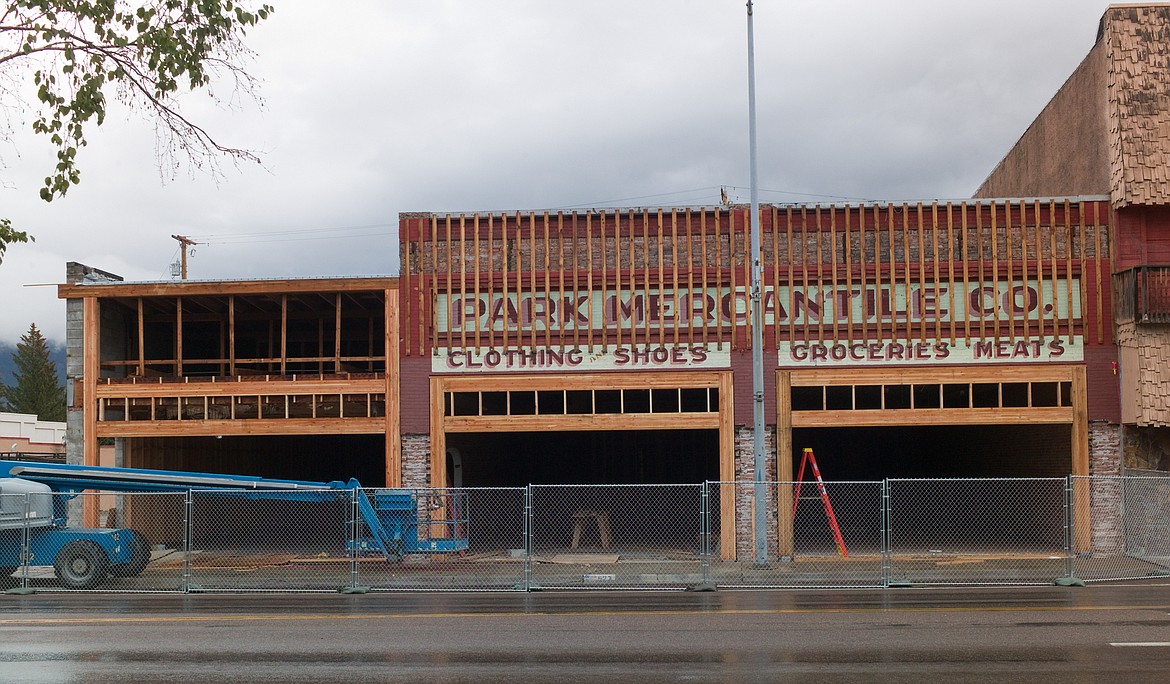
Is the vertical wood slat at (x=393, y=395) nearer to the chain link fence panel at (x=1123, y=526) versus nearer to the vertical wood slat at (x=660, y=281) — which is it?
the vertical wood slat at (x=660, y=281)

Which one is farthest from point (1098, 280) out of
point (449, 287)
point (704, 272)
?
point (449, 287)

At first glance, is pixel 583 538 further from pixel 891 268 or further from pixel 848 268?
pixel 891 268

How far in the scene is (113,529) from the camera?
21266 mm

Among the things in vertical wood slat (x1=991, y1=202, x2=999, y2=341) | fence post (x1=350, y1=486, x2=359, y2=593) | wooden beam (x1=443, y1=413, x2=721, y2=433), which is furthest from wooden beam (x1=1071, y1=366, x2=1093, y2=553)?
fence post (x1=350, y1=486, x2=359, y2=593)

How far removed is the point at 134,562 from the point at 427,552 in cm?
567

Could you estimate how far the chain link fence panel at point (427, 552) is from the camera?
19969mm

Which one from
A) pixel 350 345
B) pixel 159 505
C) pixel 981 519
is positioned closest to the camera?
pixel 159 505

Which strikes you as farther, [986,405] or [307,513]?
[307,513]

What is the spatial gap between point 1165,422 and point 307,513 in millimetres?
21655

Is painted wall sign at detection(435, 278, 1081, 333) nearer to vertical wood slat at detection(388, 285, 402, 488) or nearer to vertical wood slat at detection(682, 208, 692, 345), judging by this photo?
vertical wood slat at detection(682, 208, 692, 345)

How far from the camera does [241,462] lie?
108 ft

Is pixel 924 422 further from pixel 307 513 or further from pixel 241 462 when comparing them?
pixel 241 462

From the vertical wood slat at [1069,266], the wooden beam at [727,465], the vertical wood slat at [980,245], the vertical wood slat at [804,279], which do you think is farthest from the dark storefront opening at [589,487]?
the vertical wood slat at [1069,266]

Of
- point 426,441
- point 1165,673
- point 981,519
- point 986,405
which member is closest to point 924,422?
point 986,405
